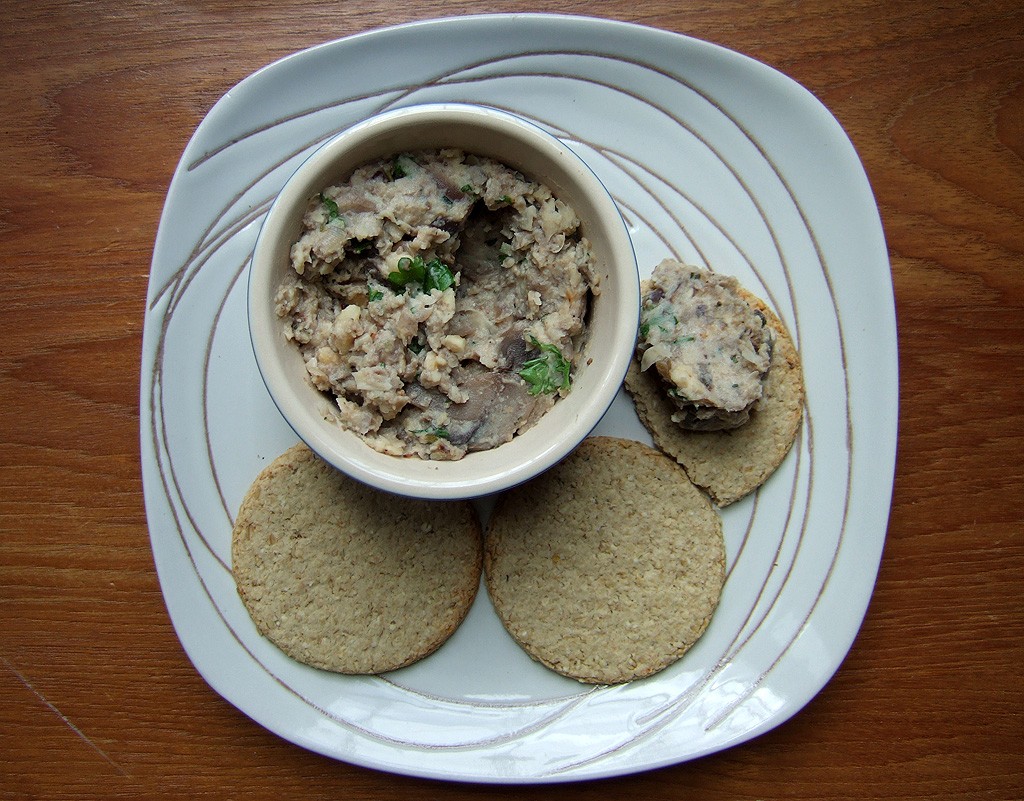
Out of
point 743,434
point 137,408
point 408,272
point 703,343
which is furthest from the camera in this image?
point 137,408

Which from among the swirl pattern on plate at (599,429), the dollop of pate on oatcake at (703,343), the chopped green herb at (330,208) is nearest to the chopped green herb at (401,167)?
the chopped green herb at (330,208)

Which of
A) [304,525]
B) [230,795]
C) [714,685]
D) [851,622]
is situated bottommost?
[230,795]

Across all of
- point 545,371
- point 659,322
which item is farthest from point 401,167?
point 659,322

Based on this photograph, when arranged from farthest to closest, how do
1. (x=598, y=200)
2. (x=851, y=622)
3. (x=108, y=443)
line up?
(x=108, y=443), (x=851, y=622), (x=598, y=200)

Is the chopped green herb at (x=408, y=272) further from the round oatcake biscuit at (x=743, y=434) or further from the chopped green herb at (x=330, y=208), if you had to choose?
the round oatcake biscuit at (x=743, y=434)

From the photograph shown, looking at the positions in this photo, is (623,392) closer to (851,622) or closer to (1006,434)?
(851,622)

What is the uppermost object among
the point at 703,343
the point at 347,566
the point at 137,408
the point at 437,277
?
the point at 437,277

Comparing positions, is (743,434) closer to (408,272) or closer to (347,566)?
(408,272)

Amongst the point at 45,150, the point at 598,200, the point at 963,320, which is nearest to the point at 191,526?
the point at 45,150

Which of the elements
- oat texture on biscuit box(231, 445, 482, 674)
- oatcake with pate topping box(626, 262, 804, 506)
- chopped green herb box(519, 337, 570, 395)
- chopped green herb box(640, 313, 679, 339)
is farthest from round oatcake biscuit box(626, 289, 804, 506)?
oat texture on biscuit box(231, 445, 482, 674)
